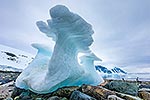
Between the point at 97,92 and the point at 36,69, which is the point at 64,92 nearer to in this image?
the point at 97,92

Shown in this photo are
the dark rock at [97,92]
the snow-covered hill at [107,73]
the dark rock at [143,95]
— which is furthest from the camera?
the snow-covered hill at [107,73]

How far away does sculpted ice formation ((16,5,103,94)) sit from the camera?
693cm

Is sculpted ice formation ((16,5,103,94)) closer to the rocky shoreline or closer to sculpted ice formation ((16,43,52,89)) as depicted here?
sculpted ice formation ((16,43,52,89))

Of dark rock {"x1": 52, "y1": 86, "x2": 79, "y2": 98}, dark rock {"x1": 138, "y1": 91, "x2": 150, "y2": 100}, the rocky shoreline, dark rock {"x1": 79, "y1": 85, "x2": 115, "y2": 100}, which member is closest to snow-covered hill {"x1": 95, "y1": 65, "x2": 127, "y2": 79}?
dark rock {"x1": 138, "y1": 91, "x2": 150, "y2": 100}

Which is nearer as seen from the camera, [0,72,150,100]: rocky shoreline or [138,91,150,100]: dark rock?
[0,72,150,100]: rocky shoreline

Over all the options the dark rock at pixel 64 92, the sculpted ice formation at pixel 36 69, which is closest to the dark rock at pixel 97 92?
the dark rock at pixel 64 92

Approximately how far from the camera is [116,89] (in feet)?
24.0

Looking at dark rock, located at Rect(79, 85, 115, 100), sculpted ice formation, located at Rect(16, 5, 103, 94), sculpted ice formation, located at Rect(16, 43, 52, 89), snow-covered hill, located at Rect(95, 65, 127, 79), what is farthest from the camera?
snow-covered hill, located at Rect(95, 65, 127, 79)

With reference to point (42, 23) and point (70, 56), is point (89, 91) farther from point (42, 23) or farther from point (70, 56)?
point (42, 23)

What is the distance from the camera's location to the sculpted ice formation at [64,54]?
693cm

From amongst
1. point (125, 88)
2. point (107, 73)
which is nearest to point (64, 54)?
point (125, 88)

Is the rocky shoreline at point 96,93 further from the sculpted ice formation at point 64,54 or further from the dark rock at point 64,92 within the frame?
the sculpted ice formation at point 64,54

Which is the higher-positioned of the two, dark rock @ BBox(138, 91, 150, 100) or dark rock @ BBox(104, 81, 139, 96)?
dark rock @ BBox(104, 81, 139, 96)

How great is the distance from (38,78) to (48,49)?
186cm
